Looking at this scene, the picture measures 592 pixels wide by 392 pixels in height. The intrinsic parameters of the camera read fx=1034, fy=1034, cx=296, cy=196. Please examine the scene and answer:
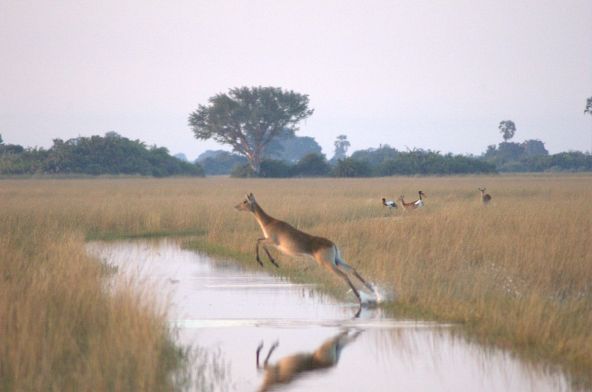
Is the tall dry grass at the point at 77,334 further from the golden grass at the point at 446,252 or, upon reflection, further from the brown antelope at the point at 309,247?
the brown antelope at the point at 309,247

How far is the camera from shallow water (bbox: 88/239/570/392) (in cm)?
928

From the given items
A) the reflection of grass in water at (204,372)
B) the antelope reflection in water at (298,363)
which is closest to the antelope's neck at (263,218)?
the antelope reflection in water at (298,363)

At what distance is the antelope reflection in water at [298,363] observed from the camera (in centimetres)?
941

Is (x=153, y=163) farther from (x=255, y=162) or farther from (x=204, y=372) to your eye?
(x=204, y=372)

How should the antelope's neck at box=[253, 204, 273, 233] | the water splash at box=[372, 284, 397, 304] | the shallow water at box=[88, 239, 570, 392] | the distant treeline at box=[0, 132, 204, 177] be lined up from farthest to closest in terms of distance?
the distant treeline at box=[0, 132, 204, 177] < the antelope's neck at box=[253, 204, 273, 233] < the water splash at box=[372, 284, 397, 304] < the shallow water at box=[88, 239, 570, 392]

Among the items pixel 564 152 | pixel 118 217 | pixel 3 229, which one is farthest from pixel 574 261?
pixel 564 152

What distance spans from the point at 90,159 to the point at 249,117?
48.0 feet

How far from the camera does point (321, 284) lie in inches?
659

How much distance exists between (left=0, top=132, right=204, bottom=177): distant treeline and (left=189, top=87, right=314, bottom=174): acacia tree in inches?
206

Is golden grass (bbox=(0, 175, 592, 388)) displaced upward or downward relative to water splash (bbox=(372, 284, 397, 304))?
upward

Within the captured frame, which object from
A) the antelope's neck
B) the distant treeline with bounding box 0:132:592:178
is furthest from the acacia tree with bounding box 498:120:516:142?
the antelope's neck

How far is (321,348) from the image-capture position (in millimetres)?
10906

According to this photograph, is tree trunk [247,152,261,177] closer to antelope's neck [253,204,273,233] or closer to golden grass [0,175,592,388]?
golden grass [0,175,592,388]

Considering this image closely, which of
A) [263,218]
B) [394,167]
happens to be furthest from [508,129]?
[263,218]
